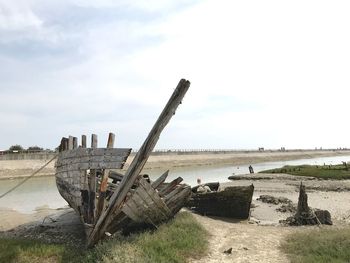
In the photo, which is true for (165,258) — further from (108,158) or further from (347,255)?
(347,255)

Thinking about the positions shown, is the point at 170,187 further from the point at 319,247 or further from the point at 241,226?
the point at 319,247

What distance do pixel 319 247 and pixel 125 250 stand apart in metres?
5.36

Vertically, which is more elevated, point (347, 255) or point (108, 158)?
point (108, 158)

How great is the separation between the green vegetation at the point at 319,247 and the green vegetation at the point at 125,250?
2.57 meters

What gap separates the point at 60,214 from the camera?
19.9 meters

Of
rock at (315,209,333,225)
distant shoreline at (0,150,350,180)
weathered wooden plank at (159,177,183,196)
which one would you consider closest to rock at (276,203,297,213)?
rock at (315,209,333,225)

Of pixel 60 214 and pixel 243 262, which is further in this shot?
pixel 60 214

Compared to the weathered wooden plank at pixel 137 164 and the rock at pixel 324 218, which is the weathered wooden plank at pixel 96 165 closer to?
the weathered wooden plank at pixel 137 164

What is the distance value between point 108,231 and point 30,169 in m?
45.2

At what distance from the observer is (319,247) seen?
11766 millimetres

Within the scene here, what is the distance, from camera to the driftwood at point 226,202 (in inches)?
728

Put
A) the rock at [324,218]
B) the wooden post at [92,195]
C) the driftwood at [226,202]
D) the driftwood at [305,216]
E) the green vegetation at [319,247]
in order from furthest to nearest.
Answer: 1. the driftwood at [226,202]
2. the rock at [324,218]
3. the driftwood at [305,216]
4. the wooden post at [92,195]
5. the green vegetation at [319,247]

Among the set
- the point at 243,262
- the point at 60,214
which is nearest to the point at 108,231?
the point at 243,262

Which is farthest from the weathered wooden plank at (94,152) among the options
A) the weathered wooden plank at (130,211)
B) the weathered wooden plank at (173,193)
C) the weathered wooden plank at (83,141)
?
the weathered wooden plank at (173,193)
